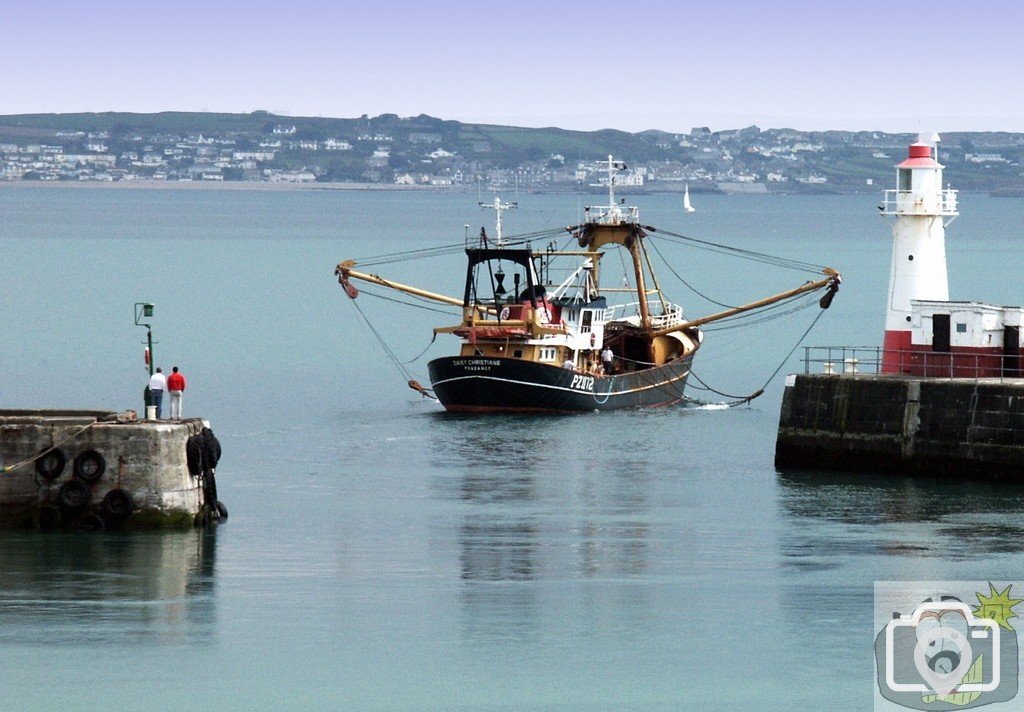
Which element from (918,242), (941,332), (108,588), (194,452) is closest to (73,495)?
(194,452)

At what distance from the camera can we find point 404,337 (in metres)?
86.4

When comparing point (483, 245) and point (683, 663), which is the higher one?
point (483, 245)

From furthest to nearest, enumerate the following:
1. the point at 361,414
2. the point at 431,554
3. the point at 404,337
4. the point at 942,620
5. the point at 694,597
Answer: the point at 404,337 < the point at 361,414 < the point at 431,554 < the point at 694,597 < the point at 942,620

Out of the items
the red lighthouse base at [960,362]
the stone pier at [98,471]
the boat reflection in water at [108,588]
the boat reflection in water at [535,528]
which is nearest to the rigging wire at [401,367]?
the boat reflection in water at [535,528]

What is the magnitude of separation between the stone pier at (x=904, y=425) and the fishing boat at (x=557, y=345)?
14398mm

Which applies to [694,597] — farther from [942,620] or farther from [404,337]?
[404,337]

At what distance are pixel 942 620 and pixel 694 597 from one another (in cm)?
389

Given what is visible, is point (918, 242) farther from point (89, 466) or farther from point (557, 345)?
point (89, 466)

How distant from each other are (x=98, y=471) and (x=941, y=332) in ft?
58.3

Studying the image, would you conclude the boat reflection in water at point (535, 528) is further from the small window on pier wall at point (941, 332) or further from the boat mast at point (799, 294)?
the boat mast at point (799, 294)

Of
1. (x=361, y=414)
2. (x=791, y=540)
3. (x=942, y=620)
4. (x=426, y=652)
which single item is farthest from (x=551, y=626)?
(x=361, y=414)

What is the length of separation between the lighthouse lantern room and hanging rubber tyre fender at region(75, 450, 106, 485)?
1715 cm

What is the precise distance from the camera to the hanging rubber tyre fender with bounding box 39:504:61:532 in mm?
33031

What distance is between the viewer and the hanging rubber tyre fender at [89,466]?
32.5 m
